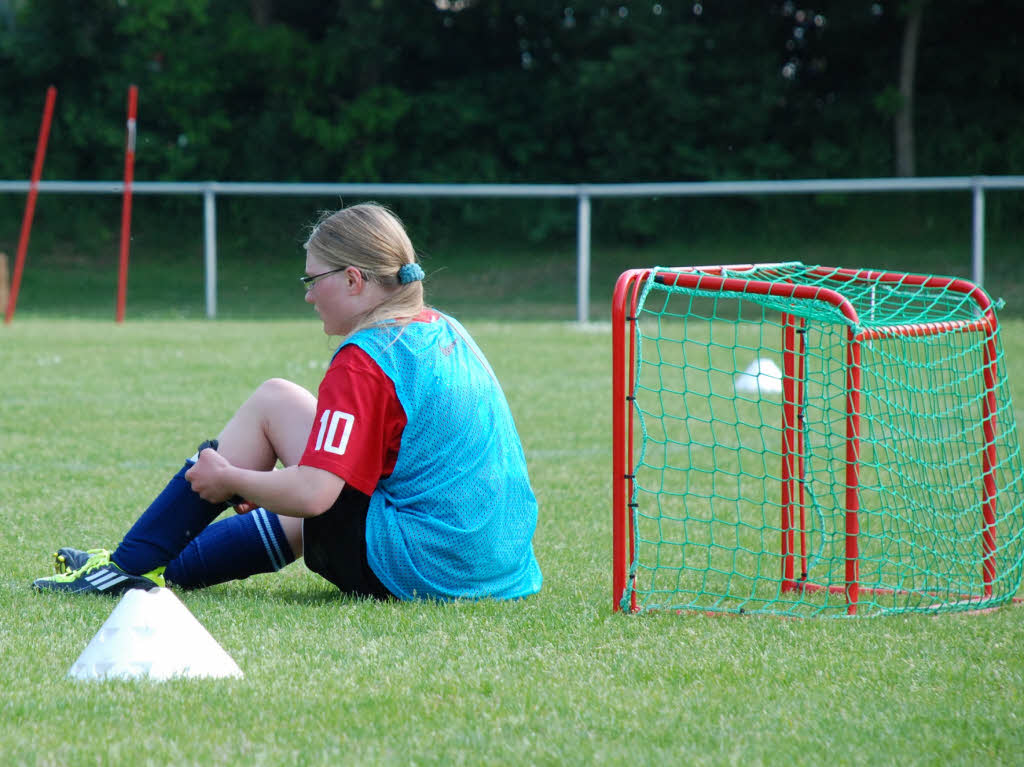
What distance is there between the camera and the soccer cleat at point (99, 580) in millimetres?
3545

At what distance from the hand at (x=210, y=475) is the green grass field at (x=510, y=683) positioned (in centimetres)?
35

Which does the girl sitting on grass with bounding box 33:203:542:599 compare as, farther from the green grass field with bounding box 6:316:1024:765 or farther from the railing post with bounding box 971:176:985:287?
the railing post with bounding box 971:176:985:287

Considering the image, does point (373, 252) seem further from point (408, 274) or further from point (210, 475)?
point (210, 475)

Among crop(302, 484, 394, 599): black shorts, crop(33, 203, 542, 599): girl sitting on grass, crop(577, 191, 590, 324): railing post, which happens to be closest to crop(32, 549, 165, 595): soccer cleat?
crop(33, 203, 542, 599): girl sitting on grass

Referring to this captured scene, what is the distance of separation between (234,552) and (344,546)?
0.39 meters

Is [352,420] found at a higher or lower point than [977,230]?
lower

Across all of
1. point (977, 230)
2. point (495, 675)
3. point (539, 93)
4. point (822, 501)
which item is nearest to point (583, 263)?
point (977, 230)

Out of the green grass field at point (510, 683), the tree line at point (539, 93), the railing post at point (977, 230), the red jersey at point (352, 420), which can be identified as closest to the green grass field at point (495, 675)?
the green grass field at point (510, 683)

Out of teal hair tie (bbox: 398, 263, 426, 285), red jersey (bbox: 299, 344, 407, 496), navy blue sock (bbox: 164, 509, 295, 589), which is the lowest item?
navy blue sock (bbox: 164, 509, 295, 589)

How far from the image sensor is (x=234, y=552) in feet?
11.9

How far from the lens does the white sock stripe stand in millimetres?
3570

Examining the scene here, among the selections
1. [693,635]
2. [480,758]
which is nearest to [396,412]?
[693,635]

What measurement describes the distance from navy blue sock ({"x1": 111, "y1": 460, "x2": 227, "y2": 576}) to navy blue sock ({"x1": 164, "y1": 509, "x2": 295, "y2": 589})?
109mm

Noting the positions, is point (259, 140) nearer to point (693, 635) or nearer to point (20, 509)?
point (20, 509)
